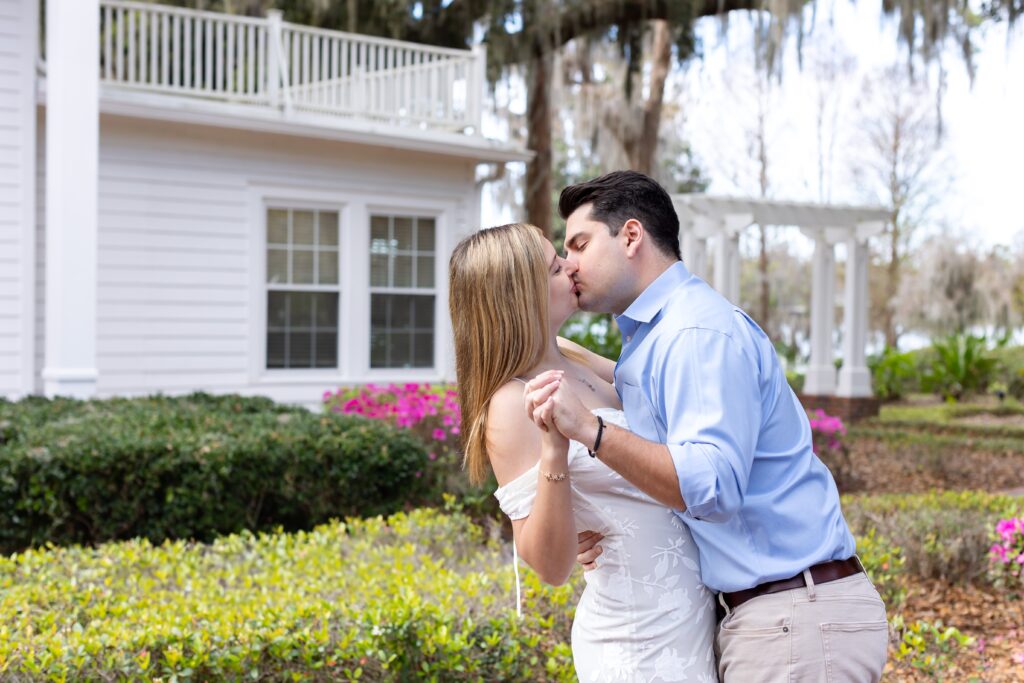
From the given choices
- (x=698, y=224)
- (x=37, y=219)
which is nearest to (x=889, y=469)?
(x=698, y=224)

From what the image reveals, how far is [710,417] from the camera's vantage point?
167cm

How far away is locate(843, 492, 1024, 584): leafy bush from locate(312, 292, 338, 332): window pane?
6.33 metres

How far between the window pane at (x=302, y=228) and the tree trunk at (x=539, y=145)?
3682mm

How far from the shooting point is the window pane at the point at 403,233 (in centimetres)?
1122

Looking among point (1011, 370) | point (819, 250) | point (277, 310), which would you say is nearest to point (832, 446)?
point (277, 310)

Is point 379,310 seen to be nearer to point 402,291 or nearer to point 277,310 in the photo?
point 402,291

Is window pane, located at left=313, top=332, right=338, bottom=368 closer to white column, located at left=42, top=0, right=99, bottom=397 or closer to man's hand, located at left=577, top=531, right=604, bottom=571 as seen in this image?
white column, located at left=42, top=0, right=99, bottom=397

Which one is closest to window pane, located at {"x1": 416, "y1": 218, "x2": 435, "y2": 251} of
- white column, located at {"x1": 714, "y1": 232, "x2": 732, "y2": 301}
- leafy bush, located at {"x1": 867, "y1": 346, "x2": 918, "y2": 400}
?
white column, located at {"x1": 714, "y1": 232, "x2": 732, "y2": 301}

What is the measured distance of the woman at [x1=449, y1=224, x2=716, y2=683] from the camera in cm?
189

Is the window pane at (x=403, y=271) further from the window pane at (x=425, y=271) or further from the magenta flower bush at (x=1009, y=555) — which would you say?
the magenta flower bush at (x=1009, y=555)

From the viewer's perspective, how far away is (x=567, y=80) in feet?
53.7

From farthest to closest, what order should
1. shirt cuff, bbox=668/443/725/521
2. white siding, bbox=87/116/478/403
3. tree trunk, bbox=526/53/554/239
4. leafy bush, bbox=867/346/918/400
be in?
leafy bush, bbox=867/346/918/400 < tree trunk, bbox=526/53/554/239 < white siding, bbox=87/116/478/403 < shirt cuff, bbox=668/443/725/521

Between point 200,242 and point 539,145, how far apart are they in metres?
5.27

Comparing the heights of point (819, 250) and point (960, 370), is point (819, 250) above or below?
above
